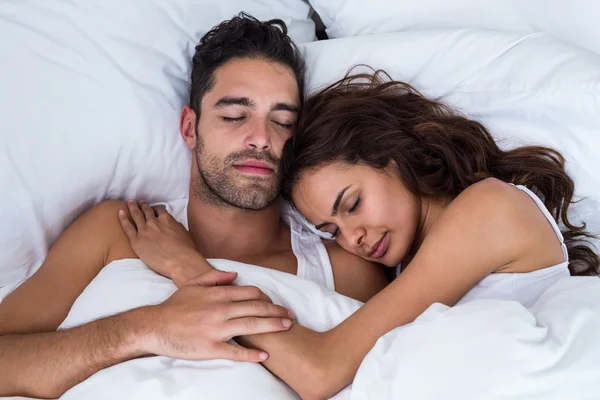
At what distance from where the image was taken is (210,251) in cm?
182

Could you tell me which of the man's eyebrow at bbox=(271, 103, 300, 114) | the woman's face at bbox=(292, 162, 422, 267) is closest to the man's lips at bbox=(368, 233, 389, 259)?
the woman's face at bbox=(292, 162, 422, 267)

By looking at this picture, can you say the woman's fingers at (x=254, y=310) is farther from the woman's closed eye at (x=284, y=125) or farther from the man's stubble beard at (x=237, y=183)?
the woman's closed eye at (x=284, y=125)

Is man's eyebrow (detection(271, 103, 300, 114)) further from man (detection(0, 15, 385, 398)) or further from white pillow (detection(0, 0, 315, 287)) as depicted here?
white pillow (detection(0, 0, 315, 287))

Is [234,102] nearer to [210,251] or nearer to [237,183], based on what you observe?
[237,183]

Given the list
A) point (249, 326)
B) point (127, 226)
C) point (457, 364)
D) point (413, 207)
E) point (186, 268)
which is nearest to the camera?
point (457, 364)

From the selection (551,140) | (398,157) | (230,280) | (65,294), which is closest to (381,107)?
(398,157)

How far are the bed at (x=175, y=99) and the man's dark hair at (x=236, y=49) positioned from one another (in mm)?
66

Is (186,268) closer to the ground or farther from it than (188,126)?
closer to the ground

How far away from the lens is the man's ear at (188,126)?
1833 millimetres

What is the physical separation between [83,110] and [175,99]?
0.28m

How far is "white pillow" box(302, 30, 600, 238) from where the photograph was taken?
1.59 metres

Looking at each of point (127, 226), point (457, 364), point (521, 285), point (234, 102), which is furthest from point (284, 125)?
point (457, 364)

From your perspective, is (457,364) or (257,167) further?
(257,167)

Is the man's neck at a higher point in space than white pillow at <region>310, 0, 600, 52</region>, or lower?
lower
